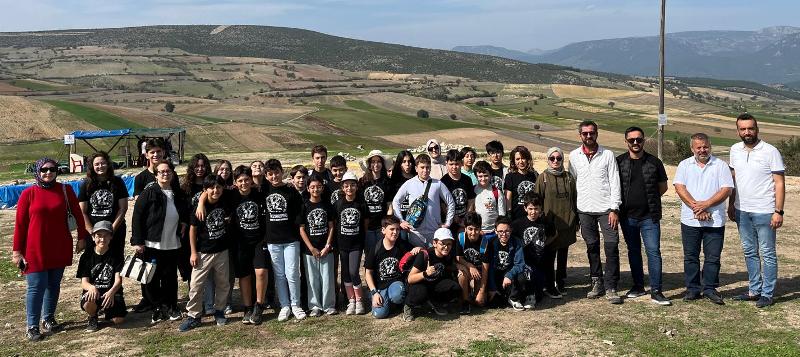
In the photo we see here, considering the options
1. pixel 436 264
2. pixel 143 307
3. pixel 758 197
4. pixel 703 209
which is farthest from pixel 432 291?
pixel 758 197

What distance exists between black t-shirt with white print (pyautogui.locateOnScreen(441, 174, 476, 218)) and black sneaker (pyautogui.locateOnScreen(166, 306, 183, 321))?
3.59 metres

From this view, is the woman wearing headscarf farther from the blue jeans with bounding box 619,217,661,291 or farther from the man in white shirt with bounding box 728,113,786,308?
the man in white shirt with bounding box 728,113,786,308

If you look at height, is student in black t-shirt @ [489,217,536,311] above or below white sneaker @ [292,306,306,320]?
above

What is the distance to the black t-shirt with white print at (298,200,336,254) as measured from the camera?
6930mm

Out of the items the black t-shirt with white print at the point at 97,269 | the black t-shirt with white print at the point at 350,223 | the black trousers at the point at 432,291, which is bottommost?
the black trousers at the point at 432,291

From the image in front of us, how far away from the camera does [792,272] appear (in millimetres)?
8719

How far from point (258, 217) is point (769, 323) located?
18.8ft

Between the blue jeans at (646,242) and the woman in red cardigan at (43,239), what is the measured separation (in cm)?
641

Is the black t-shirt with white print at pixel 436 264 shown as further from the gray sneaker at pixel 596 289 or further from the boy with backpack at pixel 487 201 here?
the gray sneaker at pixel 596 289

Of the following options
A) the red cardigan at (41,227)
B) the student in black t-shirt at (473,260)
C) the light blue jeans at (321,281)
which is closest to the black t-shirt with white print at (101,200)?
the red cardigan at (41,227)

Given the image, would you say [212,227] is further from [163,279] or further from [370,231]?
[370,231]

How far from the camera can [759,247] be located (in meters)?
6.98

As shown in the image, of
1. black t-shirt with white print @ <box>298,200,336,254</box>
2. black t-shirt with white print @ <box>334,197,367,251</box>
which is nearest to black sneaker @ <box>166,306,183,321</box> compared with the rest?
black t-shirt with white print @ <box>298,200,336,254</box>

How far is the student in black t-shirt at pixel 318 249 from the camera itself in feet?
22.7
